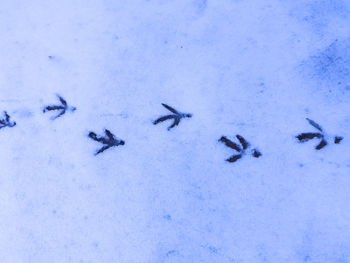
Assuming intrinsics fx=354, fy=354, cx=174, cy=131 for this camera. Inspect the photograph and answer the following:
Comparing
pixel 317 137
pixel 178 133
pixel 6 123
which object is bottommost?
pixel 6 123

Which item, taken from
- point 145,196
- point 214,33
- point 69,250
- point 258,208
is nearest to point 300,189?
point 258,208

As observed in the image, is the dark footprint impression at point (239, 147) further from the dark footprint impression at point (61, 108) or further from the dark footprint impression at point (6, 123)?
the dark footprint impression at point (6, 123)

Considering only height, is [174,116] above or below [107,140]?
above

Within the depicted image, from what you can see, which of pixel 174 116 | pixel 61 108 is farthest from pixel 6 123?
pixel 174 116

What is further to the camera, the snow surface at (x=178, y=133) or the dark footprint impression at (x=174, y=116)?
the dark footprint impression at (x=174, y=116)

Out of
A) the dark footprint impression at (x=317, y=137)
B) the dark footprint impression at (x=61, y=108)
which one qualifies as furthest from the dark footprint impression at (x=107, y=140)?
the dark footprint impression at (x=317, y=137)

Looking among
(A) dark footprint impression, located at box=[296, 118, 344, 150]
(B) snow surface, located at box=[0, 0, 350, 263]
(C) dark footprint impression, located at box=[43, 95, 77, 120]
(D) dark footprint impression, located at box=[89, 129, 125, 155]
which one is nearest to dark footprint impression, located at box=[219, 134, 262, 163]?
(B) snow surface, located at box=[0, 0, 350, 263]

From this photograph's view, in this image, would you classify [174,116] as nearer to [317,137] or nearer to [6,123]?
[317,137]
